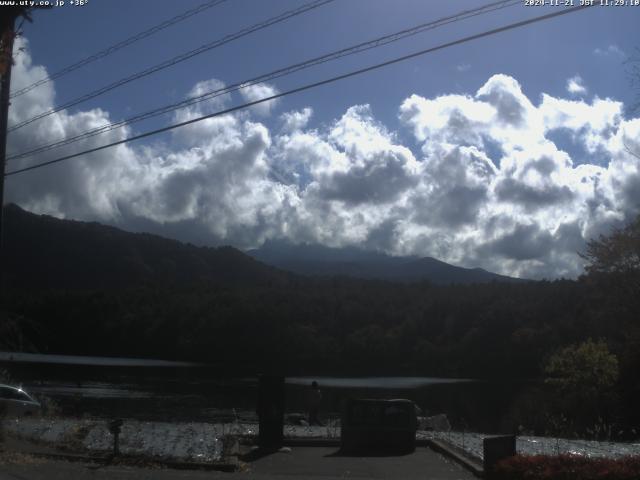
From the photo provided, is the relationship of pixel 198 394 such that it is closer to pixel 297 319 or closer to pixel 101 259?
pixel 297 319

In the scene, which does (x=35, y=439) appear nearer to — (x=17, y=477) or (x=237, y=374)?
(x=17, y=477)

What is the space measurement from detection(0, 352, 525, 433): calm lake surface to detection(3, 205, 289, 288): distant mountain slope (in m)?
34.9

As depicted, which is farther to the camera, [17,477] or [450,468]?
[450,468]

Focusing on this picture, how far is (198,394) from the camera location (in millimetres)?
64062

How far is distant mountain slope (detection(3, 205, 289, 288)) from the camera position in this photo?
135875 mm

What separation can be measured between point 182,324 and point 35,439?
359 feet

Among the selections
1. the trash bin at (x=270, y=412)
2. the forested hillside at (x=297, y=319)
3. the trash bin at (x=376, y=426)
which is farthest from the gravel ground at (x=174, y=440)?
the forested hillside at (x=297, y=319)

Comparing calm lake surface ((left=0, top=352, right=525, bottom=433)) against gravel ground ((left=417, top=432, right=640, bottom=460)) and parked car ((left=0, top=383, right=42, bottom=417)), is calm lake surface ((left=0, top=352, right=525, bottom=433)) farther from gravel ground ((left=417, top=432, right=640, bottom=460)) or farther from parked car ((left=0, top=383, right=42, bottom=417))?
gravel ground ((left=417, top=432, right=640, bottom=460))

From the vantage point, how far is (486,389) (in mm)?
81062

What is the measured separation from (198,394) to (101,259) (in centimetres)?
10295

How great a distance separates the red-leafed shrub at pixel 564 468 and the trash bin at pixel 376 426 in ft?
21.4

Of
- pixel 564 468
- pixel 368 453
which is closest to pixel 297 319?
pixel 368 453

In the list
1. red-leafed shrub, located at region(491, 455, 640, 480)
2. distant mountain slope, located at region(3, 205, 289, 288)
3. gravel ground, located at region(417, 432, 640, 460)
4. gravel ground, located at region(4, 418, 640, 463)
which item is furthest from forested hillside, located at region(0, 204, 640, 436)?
red-leafed shrub, located at region(491, 455, 640, 480)

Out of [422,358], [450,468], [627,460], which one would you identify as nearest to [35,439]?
[450,468]
